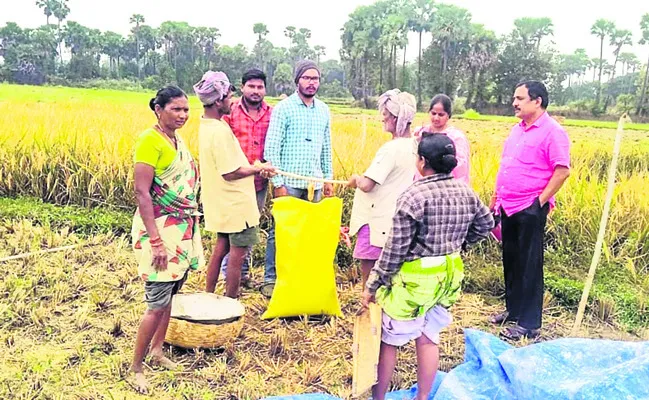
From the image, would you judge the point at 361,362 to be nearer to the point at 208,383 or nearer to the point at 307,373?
the point at 307,373

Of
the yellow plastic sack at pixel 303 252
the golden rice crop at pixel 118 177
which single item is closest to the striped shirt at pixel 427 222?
the yellow plastic sack at pixel 303 252

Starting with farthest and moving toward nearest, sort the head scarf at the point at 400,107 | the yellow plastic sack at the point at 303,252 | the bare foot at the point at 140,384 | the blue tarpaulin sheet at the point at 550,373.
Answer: the yellow plastic sack at the point at 303,252 → the head scarf at the point at 400,107 → the bare foot at the point at 140,384 → the blue tarpaulin sheet at the point at 550,373

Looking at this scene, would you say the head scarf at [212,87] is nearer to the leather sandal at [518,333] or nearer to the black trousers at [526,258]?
the black trousers at [526,258]

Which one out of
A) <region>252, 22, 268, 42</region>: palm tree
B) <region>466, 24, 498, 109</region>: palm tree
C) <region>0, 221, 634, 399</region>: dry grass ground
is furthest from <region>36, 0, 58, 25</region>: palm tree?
<region>0, 221, 634, 399</region>: dry grass ground

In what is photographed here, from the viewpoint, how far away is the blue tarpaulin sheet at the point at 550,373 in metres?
2.04

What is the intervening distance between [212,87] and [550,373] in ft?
6.96

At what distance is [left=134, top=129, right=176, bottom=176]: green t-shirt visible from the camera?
2506mm

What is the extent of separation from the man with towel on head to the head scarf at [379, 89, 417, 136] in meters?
0.82

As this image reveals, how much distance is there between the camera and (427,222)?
2307mm

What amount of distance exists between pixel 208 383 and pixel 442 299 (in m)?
1.20

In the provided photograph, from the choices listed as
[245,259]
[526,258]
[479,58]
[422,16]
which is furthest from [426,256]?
[422,16]

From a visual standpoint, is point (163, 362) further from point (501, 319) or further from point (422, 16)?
point (422, 16)

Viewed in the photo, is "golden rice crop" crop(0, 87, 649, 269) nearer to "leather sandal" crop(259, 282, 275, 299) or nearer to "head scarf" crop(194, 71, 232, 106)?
"leather sandal" crop(259, 282, 275, 299)

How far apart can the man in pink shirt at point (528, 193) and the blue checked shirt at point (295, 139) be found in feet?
3.79
